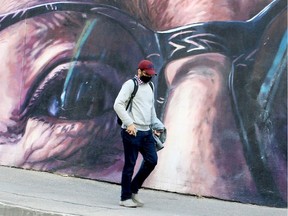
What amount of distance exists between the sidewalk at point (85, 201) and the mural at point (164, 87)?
167mm

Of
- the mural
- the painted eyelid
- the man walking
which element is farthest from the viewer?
the painted eyelid

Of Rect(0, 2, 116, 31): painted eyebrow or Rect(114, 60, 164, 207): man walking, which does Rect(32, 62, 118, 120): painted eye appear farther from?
Rect(114, 60, 164, 207): man walking

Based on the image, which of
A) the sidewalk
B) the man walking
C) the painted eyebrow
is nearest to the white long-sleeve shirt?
the man walking

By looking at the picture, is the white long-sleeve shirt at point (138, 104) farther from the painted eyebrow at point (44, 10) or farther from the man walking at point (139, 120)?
the painted eyebrow at point (44, 10)

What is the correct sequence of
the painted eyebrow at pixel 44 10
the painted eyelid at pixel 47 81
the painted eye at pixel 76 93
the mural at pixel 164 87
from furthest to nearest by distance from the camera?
the painted eyelid at pixel 47 81 < the painted eyebrow at pixel 44 10 < the painted eye at pixel 76 93 < the mural at pixel 164 87

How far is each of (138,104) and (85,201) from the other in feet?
4.84

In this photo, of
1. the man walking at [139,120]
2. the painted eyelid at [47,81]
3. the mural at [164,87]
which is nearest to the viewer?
the man walking at [139,120]

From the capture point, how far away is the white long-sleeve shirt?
25.9 ft

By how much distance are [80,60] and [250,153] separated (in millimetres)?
2940

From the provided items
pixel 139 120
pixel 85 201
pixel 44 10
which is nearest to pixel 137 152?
pixel 139 120

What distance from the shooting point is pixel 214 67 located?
912cm

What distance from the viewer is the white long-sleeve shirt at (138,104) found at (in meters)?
7.88

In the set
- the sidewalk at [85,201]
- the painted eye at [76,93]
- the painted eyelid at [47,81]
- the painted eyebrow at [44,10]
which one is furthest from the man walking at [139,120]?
the painted eyelid at [47,81]

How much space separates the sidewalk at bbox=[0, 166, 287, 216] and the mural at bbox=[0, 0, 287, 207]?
0.17 meters
